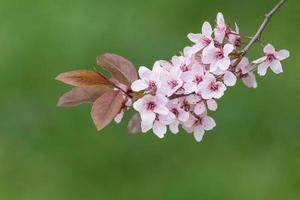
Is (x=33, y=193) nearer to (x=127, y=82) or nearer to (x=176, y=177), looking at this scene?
(x=176, y=177)

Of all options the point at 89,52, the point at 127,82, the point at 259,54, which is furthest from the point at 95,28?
the point at 127,82

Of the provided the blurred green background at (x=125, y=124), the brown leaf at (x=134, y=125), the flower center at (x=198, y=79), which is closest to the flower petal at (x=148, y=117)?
the flower center at (x=198, y=79)

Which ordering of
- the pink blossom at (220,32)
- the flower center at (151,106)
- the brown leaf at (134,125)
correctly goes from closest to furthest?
1. the flower center at (151,106)
2. the pink blossom at (220,32)
3. the brown leaf at (134,125)

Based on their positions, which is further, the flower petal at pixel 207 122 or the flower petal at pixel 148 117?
the flower petal at pixel 207 122

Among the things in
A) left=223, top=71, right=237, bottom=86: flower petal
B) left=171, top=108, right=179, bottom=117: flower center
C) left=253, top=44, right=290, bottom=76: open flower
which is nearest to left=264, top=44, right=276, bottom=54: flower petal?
left=253, top=44, right=290, bottom=76: open flower

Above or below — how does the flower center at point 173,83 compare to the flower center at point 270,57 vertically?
below

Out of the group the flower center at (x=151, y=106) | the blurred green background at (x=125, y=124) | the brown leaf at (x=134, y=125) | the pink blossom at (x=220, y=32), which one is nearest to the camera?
the flower center at (x=151, y=106)

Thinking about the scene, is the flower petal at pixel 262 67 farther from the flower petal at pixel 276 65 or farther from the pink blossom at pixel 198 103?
the pink blossom at pixel 198 103

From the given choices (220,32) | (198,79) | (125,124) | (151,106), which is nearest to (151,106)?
(151,106)

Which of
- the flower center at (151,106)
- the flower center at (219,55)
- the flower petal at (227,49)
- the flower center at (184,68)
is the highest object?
the flower petal at (227,49)
